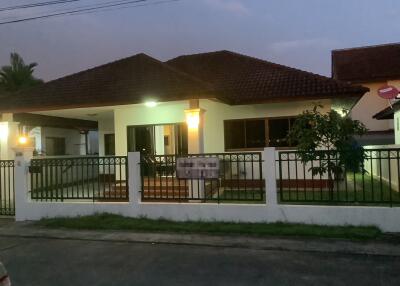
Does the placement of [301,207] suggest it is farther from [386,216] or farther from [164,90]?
[164,90]

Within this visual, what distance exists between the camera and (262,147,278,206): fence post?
27.6ft

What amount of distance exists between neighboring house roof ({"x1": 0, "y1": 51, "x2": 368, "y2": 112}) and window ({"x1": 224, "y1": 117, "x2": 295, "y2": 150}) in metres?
1.07

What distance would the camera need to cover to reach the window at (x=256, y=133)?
1367 centimetres

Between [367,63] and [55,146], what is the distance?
19.5m

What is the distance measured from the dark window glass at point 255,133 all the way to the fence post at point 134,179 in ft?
18.2

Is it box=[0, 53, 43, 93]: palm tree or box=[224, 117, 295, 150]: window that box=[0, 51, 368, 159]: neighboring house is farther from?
box=[0, 53, 43, 93]: palm tree

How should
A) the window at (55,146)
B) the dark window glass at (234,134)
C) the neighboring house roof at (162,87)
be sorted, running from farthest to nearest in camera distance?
the window at (55,146) → the dark window glass at (234,134) → the neighboring house roof at (162,87)

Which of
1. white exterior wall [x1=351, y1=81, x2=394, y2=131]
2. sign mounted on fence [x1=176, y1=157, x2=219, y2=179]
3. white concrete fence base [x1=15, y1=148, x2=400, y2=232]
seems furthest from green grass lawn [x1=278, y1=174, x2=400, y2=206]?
white exterior wall [x1=351, y1=81, x2=394, y2=131]

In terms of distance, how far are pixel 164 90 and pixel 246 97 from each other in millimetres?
3097

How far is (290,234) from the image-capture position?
7.55 meters

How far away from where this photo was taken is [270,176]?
8.50 meters

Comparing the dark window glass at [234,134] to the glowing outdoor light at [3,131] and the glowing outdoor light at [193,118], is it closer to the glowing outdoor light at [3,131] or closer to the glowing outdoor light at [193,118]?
the glowing outdoor light at [193,118]

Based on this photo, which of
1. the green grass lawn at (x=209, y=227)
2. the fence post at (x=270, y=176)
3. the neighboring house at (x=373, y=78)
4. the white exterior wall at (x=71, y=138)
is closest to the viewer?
the green grass lawn at (x=209, y=227)

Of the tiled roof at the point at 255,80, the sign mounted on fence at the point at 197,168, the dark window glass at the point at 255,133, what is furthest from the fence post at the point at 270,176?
the dark window glass at the point at 255,133
